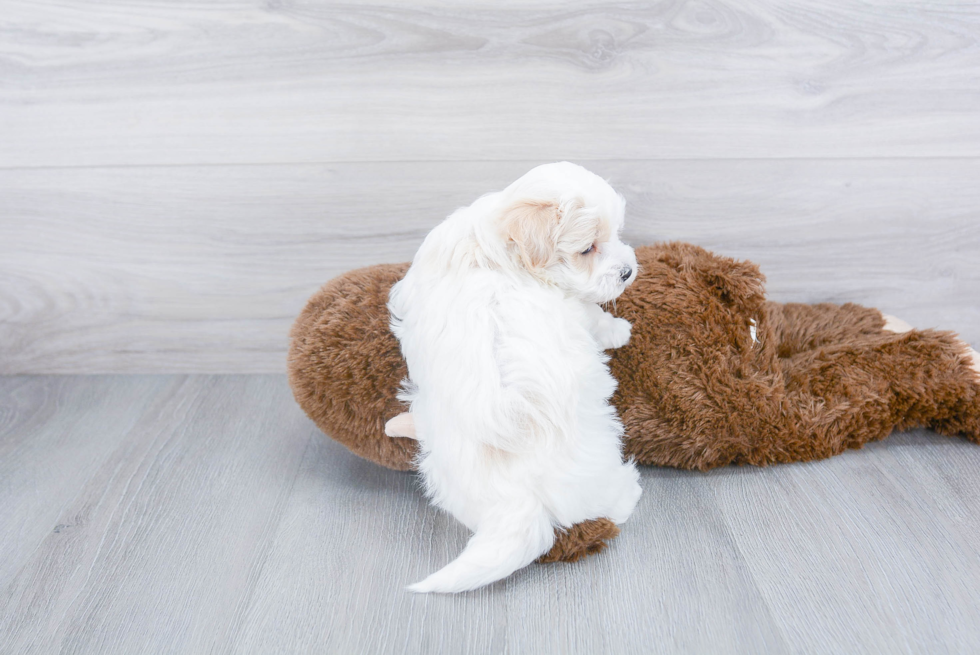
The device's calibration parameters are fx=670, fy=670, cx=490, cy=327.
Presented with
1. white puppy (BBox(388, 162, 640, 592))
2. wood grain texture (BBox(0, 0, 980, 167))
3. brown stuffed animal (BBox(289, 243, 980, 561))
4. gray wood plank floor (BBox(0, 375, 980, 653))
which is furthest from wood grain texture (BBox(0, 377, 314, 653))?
wood grain texture (BBox(0, 0, 980, 167))

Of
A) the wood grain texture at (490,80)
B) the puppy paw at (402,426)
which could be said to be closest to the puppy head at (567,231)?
the puppy paw at (402,426)

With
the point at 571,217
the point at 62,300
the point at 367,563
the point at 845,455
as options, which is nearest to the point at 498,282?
the point at 571,217

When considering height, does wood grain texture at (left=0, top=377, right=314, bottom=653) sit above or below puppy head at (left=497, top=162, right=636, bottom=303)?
below

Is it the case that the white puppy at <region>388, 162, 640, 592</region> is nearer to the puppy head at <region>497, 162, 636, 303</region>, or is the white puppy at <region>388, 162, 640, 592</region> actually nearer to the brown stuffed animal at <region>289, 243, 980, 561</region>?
the puppy head at <region>497, 162, 636, 303</region>

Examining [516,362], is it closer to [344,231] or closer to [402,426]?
[402,426]

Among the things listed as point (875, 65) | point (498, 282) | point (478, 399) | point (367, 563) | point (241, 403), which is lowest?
point (241, 403)

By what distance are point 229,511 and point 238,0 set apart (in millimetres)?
963

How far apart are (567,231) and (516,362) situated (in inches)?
7.7

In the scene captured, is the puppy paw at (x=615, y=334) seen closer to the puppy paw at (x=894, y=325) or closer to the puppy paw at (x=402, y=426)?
the puppy paw at (x=402, y=426)

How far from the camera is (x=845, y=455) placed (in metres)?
1.22

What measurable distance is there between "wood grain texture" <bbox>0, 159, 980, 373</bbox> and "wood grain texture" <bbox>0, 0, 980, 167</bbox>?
0.05m

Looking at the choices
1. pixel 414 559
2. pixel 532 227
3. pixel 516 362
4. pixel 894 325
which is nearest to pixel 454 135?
pixel 532 227

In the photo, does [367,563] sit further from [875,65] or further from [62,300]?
[875,65]

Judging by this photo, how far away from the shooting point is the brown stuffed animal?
1145mm
